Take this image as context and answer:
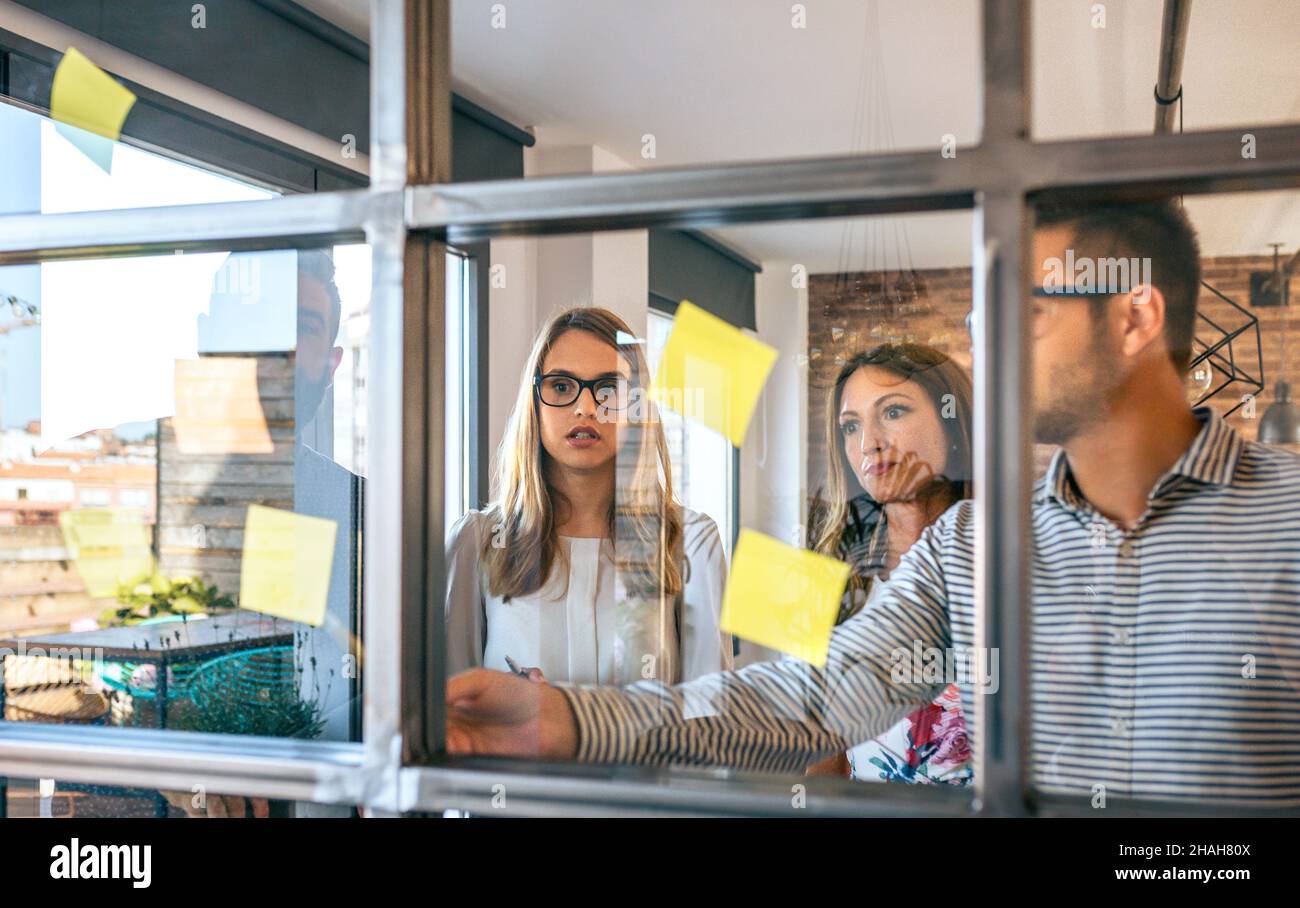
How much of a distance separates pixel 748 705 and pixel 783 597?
3.3 inches

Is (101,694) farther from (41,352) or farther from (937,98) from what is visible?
(937,98)

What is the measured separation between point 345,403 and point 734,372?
0.26 meters

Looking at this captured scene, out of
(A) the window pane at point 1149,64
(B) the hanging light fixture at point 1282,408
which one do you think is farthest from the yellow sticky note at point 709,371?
(A) the window pane at point 1149,64

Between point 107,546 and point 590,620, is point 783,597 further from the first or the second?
point 107,546

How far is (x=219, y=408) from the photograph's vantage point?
777 millimetres

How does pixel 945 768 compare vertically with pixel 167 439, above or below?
below

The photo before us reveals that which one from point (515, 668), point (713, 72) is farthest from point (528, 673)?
point (713, 72)

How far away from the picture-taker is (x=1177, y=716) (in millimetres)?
581

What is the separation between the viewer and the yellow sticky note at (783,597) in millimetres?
679

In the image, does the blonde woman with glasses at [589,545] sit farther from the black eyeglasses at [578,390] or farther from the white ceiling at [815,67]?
the white ceiling at [815,67]

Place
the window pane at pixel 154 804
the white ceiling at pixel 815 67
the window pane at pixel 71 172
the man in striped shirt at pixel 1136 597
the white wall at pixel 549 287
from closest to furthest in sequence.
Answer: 1. the man in striped shirt at pixel 1136 597
2. the window pane at pixel 154 804
3. the white wall at pixel 549 287
4. the window pane at pixel 71 172
5. the white ceiling at pixel 815 67

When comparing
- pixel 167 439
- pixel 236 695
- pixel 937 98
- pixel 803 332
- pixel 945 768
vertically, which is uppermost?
pixel 937 98
